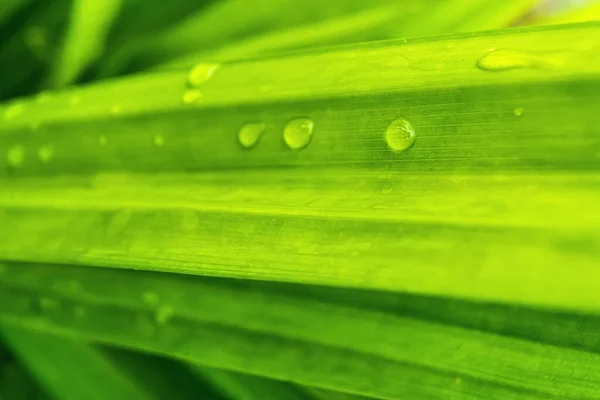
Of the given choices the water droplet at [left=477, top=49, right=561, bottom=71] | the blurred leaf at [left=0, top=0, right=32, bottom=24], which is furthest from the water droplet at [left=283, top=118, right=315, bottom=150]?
the blurred leaf at [left=0, top=0, right=32, bottom=24]

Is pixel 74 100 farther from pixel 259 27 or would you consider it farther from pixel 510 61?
pixel 510 61

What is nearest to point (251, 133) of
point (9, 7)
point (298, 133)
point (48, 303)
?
point (298, 133)

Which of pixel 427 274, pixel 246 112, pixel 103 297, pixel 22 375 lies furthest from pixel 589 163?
pixel 22 375

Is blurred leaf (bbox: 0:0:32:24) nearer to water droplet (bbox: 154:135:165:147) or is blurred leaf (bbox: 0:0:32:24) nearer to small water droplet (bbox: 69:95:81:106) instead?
small water droplet (bbox: 69:95:81:106)

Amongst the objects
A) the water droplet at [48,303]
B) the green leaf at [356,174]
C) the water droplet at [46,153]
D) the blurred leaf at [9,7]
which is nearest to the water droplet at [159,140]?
the green leaf at [356,174]

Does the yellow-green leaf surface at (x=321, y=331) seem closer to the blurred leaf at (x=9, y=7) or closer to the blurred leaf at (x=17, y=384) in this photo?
the blurred leaf at (x=17, y=384)

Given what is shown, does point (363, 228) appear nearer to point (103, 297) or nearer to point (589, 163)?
point (589, 163)
